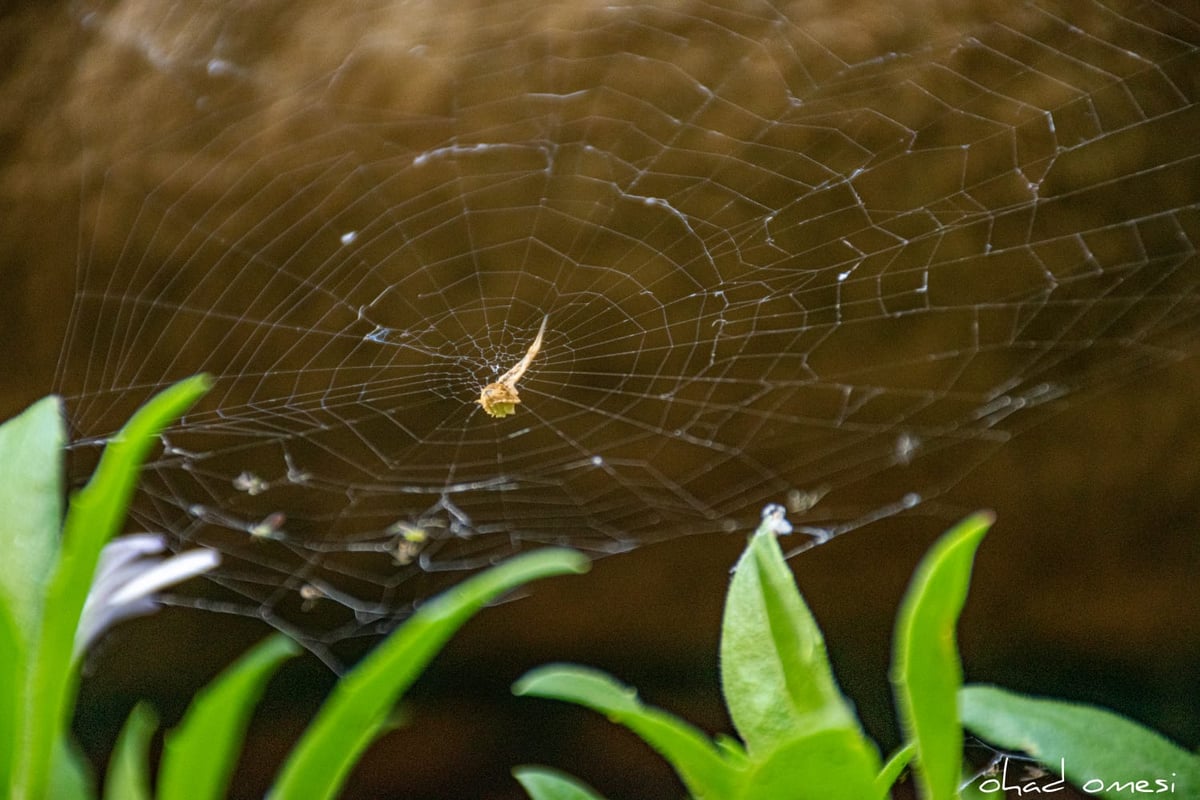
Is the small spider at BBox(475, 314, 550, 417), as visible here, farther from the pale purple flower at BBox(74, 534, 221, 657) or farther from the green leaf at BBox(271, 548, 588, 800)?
the green leaf at BBox(271, 548, 588, 800)

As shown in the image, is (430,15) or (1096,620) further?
(1096,620)

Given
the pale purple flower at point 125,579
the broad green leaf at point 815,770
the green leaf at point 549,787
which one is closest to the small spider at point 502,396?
the pale purple flower at point 125,579

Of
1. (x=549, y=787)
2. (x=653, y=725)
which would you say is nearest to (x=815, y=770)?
(x=653, y=725)

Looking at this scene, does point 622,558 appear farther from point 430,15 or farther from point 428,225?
point 430,15

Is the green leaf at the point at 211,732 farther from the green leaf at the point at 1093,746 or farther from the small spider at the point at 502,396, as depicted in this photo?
the small spider at the point at 502,396

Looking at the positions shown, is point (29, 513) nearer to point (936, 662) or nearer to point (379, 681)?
point (379, 681)

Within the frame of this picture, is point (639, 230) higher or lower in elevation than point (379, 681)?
higher

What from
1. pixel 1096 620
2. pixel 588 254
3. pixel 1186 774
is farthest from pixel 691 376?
pixel 1186 774
